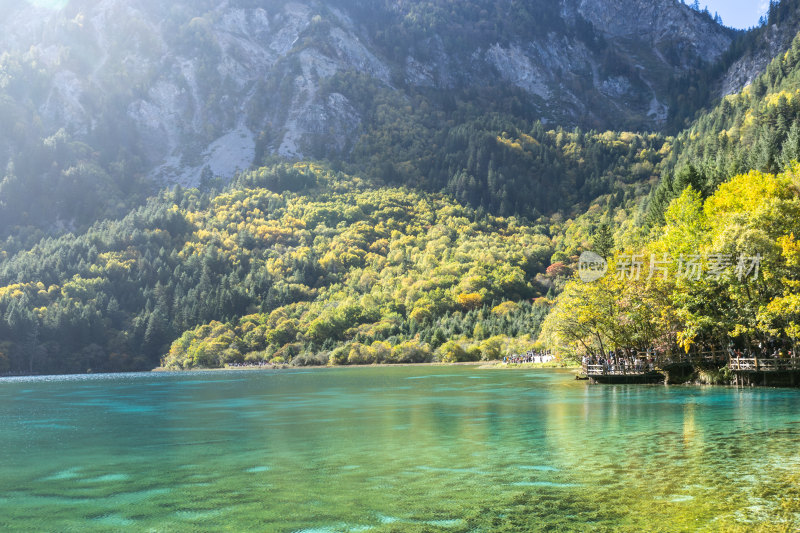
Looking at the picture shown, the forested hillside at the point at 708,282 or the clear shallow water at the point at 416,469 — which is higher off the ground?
the forested hillside at the point at 708,282

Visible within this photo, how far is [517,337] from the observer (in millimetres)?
148875

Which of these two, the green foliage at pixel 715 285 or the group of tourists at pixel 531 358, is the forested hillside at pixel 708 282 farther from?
the group of tourists at pixel 531 358

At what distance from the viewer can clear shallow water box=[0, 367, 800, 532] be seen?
15227mm

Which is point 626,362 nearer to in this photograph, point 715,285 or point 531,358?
point 715,285

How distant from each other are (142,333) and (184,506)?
195 m

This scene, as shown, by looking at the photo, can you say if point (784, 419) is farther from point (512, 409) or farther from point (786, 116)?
point (786, 116)

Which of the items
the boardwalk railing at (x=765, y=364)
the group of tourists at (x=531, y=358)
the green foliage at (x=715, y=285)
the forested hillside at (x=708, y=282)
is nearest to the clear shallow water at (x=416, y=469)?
the boardwalk railing at (x=765, y=364)

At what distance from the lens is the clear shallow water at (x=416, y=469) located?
15.2 meters

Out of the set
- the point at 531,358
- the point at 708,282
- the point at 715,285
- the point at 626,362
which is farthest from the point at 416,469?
the point at 531,358

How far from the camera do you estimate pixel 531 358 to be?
12950 centimetres

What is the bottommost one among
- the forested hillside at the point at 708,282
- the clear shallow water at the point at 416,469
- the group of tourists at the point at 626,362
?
the clear shallow water at the point at 416,469

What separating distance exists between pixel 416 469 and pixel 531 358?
111739 mm

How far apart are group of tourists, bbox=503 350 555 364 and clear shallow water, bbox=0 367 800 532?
85.6m

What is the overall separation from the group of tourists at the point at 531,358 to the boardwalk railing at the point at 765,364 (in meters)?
73.1
